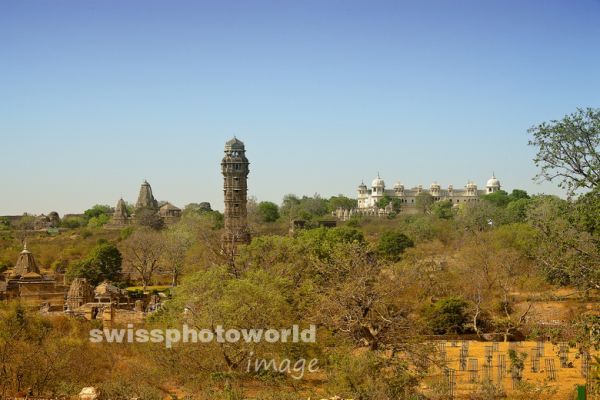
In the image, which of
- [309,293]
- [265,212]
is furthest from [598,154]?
[265,212]

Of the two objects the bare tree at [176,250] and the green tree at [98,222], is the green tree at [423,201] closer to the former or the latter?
the green tree at [98,222]

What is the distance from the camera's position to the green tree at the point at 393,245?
45.6 meters

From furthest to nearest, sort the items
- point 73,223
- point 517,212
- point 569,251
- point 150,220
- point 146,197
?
1. point 73,223
2. point 146,197
3. point 150,220
4. point 517,212
5. point 569,251

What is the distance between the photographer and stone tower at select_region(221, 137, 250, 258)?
4472 centimetres

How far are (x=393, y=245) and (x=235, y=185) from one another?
11245 millimetres

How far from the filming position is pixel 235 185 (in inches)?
1789

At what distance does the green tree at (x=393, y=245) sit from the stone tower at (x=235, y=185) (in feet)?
29.7

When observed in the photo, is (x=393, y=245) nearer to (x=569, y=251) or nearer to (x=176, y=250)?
(x=176, y=250)

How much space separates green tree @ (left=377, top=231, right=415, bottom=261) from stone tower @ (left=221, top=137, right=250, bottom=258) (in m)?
9.04

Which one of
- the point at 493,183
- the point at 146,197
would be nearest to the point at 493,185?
the point at 493,183

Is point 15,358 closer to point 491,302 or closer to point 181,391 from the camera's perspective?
point 181,391

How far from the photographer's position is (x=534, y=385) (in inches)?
755

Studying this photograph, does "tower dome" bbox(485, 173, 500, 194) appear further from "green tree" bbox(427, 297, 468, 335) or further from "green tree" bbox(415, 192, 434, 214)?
"green tree" bbox(427, 297, 468, 335)

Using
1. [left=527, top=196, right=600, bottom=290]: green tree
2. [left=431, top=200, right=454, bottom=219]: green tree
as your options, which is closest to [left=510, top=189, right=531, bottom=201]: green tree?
[left=431, top=200, right=454, bottom=219]: green tree
